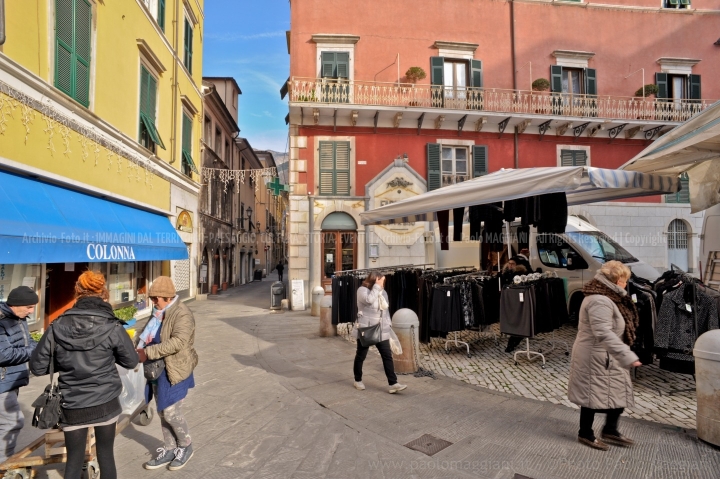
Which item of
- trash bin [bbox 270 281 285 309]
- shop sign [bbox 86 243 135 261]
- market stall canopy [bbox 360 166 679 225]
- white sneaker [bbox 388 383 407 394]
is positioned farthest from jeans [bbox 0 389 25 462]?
trash bin [bbox 270 281 285 309]

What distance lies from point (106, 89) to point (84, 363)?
9.24 m

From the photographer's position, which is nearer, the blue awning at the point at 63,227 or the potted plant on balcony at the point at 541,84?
the blue awning at the point at 63,227

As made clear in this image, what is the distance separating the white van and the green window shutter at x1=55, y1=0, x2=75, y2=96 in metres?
10.6

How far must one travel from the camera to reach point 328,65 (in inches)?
603

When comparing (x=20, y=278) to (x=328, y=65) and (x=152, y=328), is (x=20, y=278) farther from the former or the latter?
(x=328, y=65)

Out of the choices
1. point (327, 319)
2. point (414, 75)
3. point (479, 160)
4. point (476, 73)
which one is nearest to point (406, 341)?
point (327, 319)

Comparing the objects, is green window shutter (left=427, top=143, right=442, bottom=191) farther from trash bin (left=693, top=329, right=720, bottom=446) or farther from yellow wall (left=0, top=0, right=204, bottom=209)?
trash bin (left=693, top=329, right=720, bottom=446)

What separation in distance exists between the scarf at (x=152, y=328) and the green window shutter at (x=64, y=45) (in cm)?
675

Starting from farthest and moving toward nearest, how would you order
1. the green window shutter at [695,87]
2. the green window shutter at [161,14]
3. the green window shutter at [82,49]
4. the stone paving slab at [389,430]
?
1. the green window shutter at [695,87]
2. the green window shutter at [161,14]
3. the green window shutter at [82,49]
4. the stone paving slab at [389,430]

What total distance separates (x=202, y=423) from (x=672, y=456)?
4.63 meters

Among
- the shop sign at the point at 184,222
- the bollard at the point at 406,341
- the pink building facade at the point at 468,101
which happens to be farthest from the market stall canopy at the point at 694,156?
the shop sign at the point at 184,222

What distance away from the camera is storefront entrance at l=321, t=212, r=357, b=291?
49.0ft

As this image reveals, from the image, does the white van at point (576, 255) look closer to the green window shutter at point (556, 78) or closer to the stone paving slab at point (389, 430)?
the stone paving slab at point (389, 430)

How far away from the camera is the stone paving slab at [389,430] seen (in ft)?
11.4
